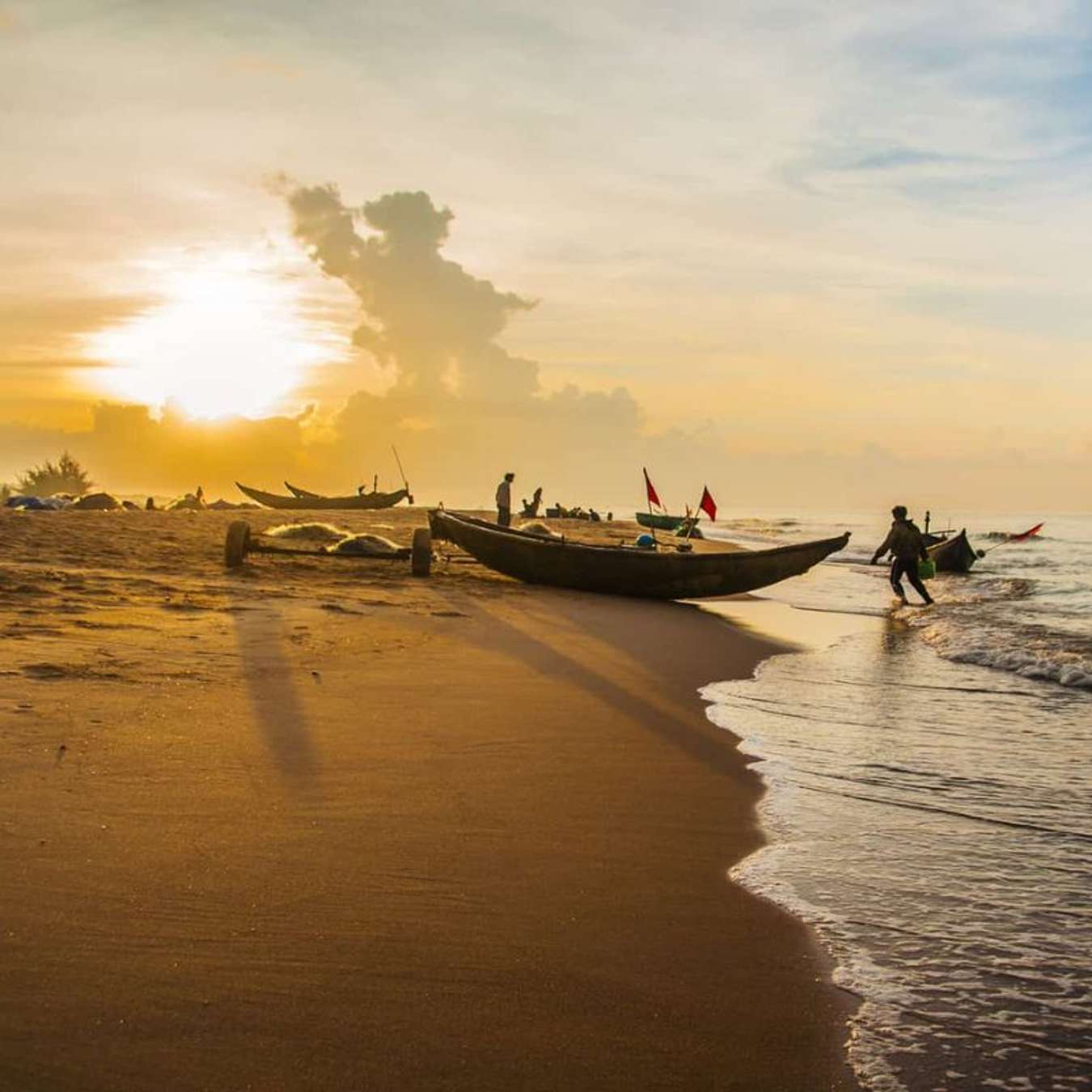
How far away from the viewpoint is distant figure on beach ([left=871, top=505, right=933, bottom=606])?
18727mm

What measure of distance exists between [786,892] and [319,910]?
1.74 m

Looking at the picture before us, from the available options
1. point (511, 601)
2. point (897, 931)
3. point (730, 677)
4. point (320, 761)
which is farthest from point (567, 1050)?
point (511, 601)

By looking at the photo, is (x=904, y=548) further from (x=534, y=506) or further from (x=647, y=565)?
(x=534, y=506)

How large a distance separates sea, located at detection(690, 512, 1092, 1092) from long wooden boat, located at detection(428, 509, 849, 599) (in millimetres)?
4178

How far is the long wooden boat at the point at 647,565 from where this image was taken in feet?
51.7

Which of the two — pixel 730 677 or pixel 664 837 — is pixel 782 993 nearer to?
pixel 664 837

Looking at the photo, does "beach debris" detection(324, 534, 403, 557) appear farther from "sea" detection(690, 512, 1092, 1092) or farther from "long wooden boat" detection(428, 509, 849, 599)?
"sea" detection(690, 512, 1092, 1092)

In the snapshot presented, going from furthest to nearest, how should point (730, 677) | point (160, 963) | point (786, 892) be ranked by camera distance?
point (730, 677) → point (786, 892) → point (160, 963)

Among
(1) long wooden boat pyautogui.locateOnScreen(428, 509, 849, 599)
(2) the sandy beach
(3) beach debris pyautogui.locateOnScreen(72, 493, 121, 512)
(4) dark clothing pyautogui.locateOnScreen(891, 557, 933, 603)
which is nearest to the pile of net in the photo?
(1) long wooden boat pyautogui.locateOnScreen(428, 509, 849, 599)

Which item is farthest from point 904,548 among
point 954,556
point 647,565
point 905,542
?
point 954,556

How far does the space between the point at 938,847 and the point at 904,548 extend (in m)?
15.2

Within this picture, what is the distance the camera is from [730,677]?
9.47 m

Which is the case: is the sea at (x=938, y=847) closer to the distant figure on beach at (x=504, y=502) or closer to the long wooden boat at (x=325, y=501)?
the distant figure on beach at (x=504, y=502)

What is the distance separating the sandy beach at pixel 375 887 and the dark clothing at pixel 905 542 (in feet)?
39.0
